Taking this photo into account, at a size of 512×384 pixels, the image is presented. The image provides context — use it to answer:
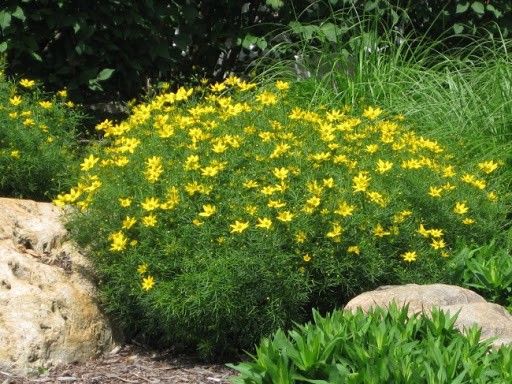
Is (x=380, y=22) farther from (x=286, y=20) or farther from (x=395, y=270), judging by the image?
(x=395, y=270)

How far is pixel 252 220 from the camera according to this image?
4781mm

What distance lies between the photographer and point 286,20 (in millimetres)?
8188

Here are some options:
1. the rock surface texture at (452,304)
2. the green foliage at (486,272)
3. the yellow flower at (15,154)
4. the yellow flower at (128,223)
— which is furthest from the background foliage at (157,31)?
the rock surface texture at (452,304)

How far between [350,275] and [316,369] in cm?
124

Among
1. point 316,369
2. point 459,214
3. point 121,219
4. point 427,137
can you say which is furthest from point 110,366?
point 427,137

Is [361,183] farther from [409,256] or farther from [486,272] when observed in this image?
[486,272]

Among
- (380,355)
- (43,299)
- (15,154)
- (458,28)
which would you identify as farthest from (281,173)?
(458,28)

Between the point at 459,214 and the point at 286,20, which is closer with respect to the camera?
the point at 459,214

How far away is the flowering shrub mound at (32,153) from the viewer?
227 inches

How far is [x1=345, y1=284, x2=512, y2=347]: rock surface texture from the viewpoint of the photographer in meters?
4.14

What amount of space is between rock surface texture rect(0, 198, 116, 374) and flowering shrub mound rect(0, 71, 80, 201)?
0.90 feet

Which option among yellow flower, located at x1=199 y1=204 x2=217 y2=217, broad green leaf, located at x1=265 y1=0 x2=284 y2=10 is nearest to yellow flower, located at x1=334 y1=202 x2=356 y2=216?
yellow flower, located at x1=199 y1=204 x2=217 y2=217

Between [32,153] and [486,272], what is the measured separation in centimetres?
266

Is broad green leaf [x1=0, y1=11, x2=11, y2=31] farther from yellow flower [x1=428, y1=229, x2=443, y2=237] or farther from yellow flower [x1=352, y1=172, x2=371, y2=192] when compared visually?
yellow flower [x1=428, y1=229, x2=443, y2=237]
